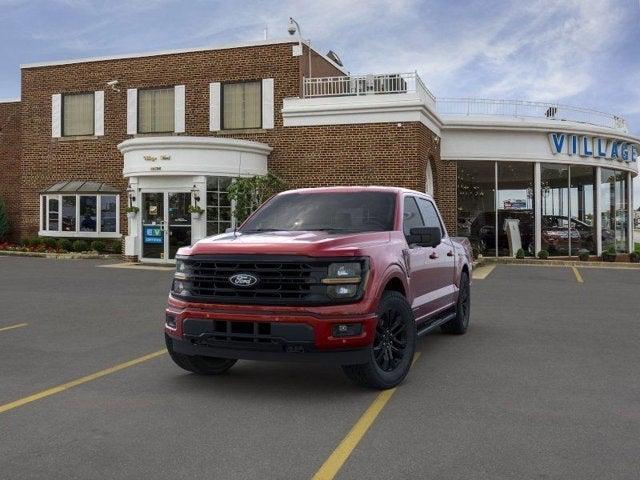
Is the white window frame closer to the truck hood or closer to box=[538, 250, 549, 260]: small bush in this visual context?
box=[538, 250, 549, 260]: small bush

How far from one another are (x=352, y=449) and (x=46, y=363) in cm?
403

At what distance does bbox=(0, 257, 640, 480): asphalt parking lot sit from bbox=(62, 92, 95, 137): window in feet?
57.0

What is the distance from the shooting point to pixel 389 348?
5836 millimetres

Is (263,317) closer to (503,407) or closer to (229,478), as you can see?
(229,478)

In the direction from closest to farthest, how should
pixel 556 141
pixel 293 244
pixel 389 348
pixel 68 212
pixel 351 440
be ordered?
pixel 351 440, pixel 293 244, pixel 389 348, pixel 556 141, pixel 68 212

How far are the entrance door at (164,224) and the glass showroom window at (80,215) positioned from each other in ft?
12.9

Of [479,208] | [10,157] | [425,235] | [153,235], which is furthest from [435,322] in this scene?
[10,157]

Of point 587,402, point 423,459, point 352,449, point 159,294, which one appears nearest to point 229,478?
point 352,449

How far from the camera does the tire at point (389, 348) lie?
18.2 ft

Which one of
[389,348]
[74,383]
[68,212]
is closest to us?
[389,348]

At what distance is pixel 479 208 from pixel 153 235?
38.6ft

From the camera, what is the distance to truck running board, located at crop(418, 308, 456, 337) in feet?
22.6

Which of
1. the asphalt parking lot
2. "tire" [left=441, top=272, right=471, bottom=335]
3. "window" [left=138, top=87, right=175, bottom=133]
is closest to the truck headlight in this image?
the asphalt parking lot

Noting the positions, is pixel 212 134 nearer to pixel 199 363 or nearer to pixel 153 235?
pixel 153 235
